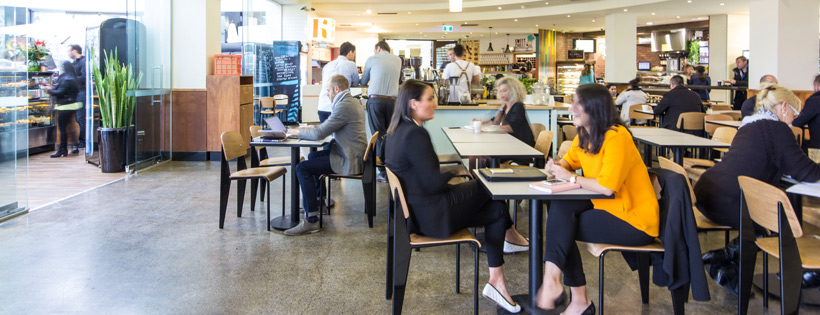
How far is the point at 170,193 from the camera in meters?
6.25

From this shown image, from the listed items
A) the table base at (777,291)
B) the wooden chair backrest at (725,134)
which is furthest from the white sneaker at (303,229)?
the wooden chair backrest at (725,134)

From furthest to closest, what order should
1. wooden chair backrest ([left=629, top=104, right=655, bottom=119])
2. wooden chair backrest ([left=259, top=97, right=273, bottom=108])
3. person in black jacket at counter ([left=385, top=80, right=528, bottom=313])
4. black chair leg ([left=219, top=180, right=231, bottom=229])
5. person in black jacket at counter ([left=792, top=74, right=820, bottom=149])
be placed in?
wooden chair backrest ([left=259, top=97, right=273, bottom=108]) < wooden chair backrest ([left=629, top=104, right=655, bottom=119]) < person in black jacket at counter ([left=792, top=74, right=820, bottom=149]) < black chair leg ([left=219, top=180, right=231, bottom=229]) < person in black jacket at counter ([left=385, top=80, right=528, bottom=313])

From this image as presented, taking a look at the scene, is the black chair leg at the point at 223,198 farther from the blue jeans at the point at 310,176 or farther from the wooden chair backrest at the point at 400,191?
the wooden chair backrest at the point at 400,191

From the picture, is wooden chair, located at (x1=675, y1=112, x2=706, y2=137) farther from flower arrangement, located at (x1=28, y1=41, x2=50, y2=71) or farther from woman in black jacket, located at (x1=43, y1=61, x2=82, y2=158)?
flower arrangement, located at (x1=28, y1=41, x2=50, y2=71)

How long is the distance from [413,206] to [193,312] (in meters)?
1.25

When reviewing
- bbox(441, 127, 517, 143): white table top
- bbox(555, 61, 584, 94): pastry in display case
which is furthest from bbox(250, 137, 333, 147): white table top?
bbox(555, 61, 584, 94): pastry in display case

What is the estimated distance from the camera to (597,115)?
111 inches

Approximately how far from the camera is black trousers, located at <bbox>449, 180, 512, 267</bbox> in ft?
9.98

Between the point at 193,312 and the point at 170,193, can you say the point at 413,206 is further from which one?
the point at 170,193

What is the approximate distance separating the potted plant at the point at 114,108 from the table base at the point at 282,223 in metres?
3.44

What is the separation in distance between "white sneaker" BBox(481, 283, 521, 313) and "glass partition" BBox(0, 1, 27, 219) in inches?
164

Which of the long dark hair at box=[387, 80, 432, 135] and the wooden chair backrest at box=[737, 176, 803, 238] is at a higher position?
the long dark hair at box=[387, 80, 432, 135]

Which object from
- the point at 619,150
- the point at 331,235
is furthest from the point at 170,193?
the point at 619,150

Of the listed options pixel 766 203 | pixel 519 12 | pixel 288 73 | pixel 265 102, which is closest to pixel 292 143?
pixel 766 203
